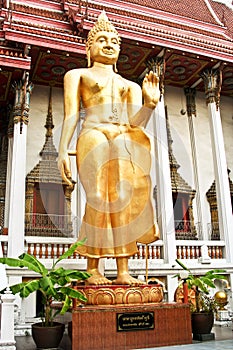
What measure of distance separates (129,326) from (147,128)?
579 cm

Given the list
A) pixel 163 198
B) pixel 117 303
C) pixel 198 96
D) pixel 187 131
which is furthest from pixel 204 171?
pixel 117 303

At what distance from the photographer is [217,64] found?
8.85 meters

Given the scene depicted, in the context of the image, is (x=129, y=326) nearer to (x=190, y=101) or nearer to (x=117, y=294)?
(x=117, y=294)

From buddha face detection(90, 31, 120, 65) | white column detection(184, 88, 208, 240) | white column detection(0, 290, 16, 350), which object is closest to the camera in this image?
white column detection(0, 290, 16, 350)

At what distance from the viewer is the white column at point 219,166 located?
7850mm

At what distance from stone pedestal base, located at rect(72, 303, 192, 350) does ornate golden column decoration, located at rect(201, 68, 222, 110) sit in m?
6.18

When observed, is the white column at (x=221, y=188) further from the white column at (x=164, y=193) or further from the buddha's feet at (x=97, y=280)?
the buddha's feet at (x=97, y=280)

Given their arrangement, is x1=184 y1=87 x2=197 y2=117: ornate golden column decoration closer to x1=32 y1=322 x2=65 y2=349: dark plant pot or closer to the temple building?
the temple building

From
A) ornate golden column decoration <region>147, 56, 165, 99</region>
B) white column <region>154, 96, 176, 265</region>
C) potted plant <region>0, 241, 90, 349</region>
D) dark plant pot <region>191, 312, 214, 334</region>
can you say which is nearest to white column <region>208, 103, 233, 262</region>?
white column <region>154, 96, 176, 265</region>

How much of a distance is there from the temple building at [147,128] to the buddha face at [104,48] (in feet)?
9.88

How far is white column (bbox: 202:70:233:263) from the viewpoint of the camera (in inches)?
309

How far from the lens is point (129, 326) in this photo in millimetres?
3354

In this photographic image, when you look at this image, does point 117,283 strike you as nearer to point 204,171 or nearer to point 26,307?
point 26,307

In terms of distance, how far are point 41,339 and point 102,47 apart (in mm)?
3048
